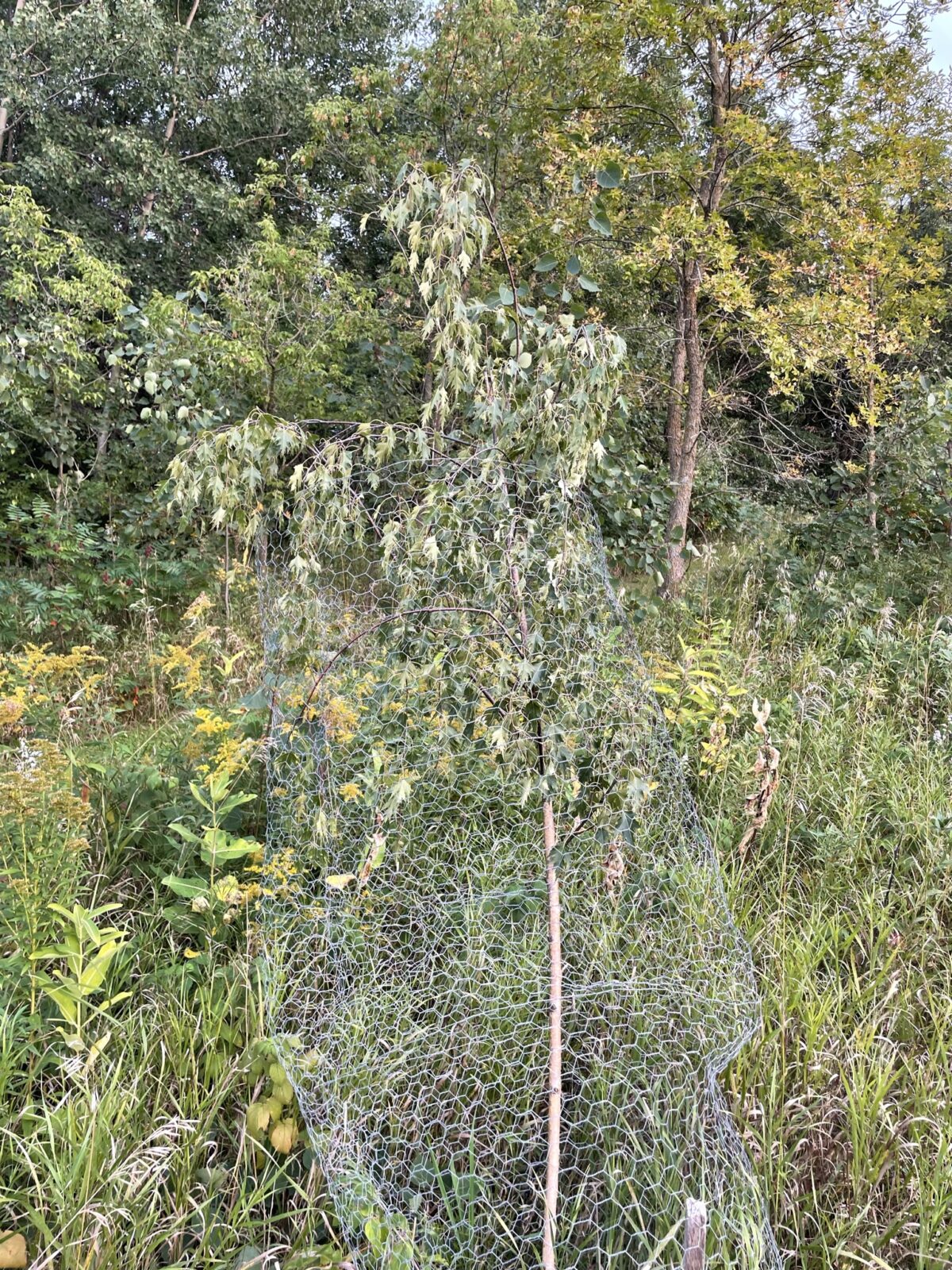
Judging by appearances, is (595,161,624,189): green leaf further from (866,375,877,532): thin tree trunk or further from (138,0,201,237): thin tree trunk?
(138,0,201,237): thin tree trunk

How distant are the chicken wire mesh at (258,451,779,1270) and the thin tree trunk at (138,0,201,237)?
8.87 m

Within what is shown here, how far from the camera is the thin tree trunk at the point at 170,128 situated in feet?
28.1

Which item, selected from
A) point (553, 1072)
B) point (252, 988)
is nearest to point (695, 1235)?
point (553, 1072)

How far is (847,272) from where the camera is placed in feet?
14.0

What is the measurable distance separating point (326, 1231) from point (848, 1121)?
1005mm

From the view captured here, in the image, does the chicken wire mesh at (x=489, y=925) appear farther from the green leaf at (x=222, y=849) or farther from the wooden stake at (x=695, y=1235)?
the wooden stake at (x=695, y=1235)

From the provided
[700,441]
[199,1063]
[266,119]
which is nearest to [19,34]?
[266,119]

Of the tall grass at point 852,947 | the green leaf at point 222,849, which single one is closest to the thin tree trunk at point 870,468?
the tall grass at point 852,947

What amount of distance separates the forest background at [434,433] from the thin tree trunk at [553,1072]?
1.22ft

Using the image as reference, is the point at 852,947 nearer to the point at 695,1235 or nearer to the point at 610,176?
the point at 695,1235

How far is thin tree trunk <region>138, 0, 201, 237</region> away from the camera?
855 cm

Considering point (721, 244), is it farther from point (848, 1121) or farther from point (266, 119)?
point (266, 119)

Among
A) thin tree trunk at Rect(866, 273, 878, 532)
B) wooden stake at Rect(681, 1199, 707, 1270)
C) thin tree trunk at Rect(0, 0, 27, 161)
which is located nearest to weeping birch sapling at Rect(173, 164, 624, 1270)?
wooden stake at Rect(681, 1199, 707, 1270)

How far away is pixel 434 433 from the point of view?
56.5 inches
